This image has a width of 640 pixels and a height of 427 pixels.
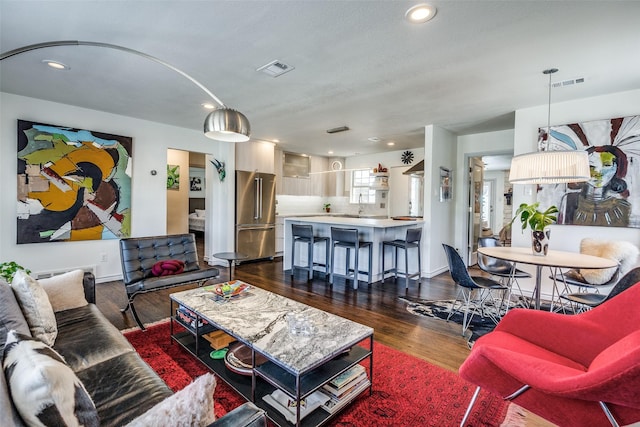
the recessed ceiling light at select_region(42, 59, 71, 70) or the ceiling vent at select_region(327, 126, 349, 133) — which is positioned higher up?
the ceiling vent at select_region(327, 126, 349, 133)

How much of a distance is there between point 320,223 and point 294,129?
5.74 ft

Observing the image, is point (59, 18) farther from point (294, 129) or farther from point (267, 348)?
point (294, 129)

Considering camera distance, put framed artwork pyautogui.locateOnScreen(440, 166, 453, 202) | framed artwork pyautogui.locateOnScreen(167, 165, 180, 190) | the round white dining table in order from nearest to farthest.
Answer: the round white dining table < framed artwork pyautogui.locateOnScreen(440, 166, 453, 202) < framed artwork pyautogui.locateOnScreen(167, 165, 180, 190)

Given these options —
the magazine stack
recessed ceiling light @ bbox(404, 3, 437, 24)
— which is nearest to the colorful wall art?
the magazine stack

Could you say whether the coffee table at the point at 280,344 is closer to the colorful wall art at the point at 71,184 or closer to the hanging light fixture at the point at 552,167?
the hanging light fixture at the point at 552,167

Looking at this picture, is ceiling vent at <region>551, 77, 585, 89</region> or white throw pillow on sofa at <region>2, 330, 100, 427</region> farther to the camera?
ceiling vent at <region>551, 77, 585, 89</region>

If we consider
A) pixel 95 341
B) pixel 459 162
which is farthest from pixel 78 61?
pixel 459 162

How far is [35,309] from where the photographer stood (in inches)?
67.7

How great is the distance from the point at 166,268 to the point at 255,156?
138 inches

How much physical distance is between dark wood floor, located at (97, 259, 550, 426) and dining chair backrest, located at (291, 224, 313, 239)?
2.25 feet

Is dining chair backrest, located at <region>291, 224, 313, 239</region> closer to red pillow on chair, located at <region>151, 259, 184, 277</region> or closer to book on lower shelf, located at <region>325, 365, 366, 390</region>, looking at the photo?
red pillow on chair, located at <region>151, 259, 184, 277</region>

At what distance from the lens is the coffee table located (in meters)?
1.57

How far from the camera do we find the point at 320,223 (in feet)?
16.4

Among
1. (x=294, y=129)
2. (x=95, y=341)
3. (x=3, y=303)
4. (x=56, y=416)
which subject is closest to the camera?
(x=56, y=416)
